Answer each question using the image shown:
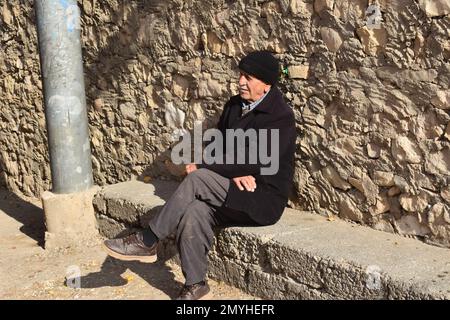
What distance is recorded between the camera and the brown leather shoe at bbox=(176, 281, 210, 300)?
11.2 ft

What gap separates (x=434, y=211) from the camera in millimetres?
3271

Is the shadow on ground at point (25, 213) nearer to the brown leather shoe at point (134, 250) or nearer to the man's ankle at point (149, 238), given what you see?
the brown leather shoe at point (134, 250)

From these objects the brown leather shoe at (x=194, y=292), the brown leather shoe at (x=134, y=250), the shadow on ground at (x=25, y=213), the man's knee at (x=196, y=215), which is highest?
the man's knee at (x=196, y=215)

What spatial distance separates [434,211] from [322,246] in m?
0.62

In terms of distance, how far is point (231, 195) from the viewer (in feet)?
11.4

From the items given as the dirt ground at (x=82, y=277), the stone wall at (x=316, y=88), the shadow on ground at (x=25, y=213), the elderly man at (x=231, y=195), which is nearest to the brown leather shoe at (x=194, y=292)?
the elderly man at (x=231, y=195)

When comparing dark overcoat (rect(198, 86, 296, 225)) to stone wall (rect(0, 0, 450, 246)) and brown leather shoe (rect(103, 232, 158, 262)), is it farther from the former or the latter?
brown leather shoe (rect(103, 232, 158, 262))

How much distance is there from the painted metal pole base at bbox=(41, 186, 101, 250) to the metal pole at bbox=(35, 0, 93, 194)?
0.08 metres

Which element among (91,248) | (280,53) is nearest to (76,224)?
(91,248)

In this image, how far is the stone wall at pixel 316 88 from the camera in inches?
128

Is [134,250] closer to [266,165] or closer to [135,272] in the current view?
[135,272]

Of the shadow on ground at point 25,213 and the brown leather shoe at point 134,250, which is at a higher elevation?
the brown leather shoe at point 134,250

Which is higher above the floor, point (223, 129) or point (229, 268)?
point (223, 129)

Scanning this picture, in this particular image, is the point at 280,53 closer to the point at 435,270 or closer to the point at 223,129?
the point at 223,129
